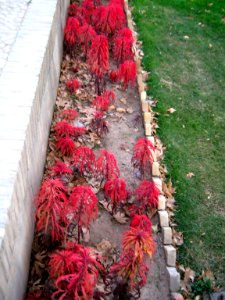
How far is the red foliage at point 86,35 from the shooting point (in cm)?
610

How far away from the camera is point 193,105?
6.25m

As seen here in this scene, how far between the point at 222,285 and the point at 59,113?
10.4ft

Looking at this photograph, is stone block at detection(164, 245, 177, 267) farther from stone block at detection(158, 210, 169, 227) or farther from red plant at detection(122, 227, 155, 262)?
red plant at detection(122, 227, 155, 262)

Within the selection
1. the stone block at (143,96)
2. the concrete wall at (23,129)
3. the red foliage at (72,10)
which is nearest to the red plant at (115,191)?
the concrete wall at (23,129)

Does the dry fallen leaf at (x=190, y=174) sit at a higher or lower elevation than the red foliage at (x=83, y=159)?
lower

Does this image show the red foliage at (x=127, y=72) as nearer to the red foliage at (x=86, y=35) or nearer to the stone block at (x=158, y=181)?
the red foliage at (x=86, y=35)

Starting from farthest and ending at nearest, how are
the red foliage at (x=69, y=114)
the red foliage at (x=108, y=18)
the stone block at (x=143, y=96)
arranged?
the red foliage at (x=108, y=18), the stone block at (x=143, y=96), the red foliage at (x=69, y=114)

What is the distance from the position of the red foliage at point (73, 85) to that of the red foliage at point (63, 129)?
1062mm

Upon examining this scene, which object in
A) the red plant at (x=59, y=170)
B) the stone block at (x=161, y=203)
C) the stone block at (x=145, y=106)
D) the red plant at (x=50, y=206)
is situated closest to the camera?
the red plant at (x=50, y=206)

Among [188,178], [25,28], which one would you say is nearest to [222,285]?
[188,178]

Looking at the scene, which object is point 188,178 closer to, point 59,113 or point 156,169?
point 156,169

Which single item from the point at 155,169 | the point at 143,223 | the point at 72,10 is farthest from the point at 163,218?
the point at 72,10

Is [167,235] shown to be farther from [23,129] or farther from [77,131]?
[23,129]

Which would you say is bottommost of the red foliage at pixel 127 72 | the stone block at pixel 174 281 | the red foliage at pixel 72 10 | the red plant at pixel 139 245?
the stone block at pixel 174 281
